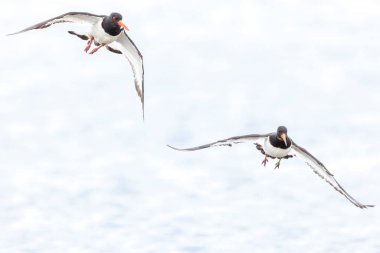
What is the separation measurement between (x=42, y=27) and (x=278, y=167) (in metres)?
12.1

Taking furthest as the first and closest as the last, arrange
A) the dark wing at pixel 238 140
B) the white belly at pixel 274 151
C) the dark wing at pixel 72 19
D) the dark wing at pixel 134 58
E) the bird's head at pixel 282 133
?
the white belly at pixel 274 151 → the bird's head at pixel 282 133 → the dark wing at pixel 134 58 → the dark wing at pixel 238 140 → the dark wing at pixel 72 19

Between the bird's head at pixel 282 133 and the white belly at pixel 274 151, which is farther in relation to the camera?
the white belly at pixel 274 151

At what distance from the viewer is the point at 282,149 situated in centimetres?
3312

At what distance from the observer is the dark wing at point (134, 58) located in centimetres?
3247

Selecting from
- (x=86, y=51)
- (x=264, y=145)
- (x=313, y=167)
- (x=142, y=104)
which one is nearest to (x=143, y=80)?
(x=142, y=104)

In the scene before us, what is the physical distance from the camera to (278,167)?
1314 inches

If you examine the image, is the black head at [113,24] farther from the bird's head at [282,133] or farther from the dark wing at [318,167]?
the dark wing at [318,167]

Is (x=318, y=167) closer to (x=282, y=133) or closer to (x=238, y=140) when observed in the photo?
(x=282, y=133)

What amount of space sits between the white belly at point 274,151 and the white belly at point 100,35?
820 cm

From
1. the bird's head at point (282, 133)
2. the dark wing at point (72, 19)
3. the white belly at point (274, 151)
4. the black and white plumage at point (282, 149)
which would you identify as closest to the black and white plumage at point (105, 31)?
the dark wing at point (72, 19)

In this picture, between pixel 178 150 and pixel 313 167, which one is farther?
pixel 313 167

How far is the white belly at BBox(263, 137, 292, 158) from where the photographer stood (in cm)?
3312

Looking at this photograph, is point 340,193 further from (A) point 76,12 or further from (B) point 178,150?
A: (A) point 76,12

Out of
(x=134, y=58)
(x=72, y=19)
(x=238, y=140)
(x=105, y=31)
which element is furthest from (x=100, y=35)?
(x=238, y=140)
